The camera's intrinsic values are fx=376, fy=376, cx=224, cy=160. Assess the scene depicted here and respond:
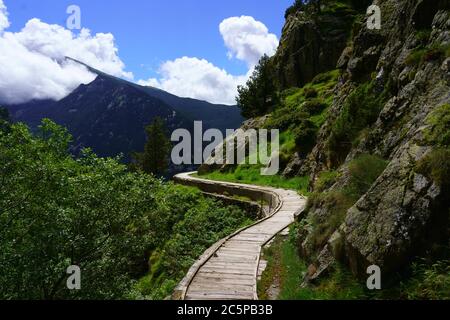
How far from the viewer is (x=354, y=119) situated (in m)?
18.0

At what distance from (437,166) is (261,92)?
5057 cm

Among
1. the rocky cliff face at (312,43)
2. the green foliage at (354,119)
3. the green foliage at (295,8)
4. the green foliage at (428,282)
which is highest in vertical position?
the green foliage at (295,8)

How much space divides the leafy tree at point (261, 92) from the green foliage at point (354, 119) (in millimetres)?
36053

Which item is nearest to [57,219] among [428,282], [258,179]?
[428,282]

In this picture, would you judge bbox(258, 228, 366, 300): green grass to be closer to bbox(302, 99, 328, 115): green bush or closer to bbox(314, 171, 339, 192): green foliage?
bbox(314, 171, 339, 192): green foliage

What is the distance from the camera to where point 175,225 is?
2714 cm

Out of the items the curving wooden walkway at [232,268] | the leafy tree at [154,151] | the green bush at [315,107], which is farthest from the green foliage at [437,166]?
the leafy tree at [154,151]

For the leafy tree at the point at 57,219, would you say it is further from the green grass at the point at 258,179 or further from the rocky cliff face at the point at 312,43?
the rocky cliff face at the point at 312,43

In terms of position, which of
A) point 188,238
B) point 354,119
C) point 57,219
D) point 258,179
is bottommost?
point 188,238

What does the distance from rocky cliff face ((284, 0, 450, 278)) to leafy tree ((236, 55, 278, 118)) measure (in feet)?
115

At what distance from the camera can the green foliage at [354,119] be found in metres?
16.8

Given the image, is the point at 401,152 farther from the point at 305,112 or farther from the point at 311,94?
the point at 311,94

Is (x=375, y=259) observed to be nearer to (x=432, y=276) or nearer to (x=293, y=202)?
(x=432, y=276)
